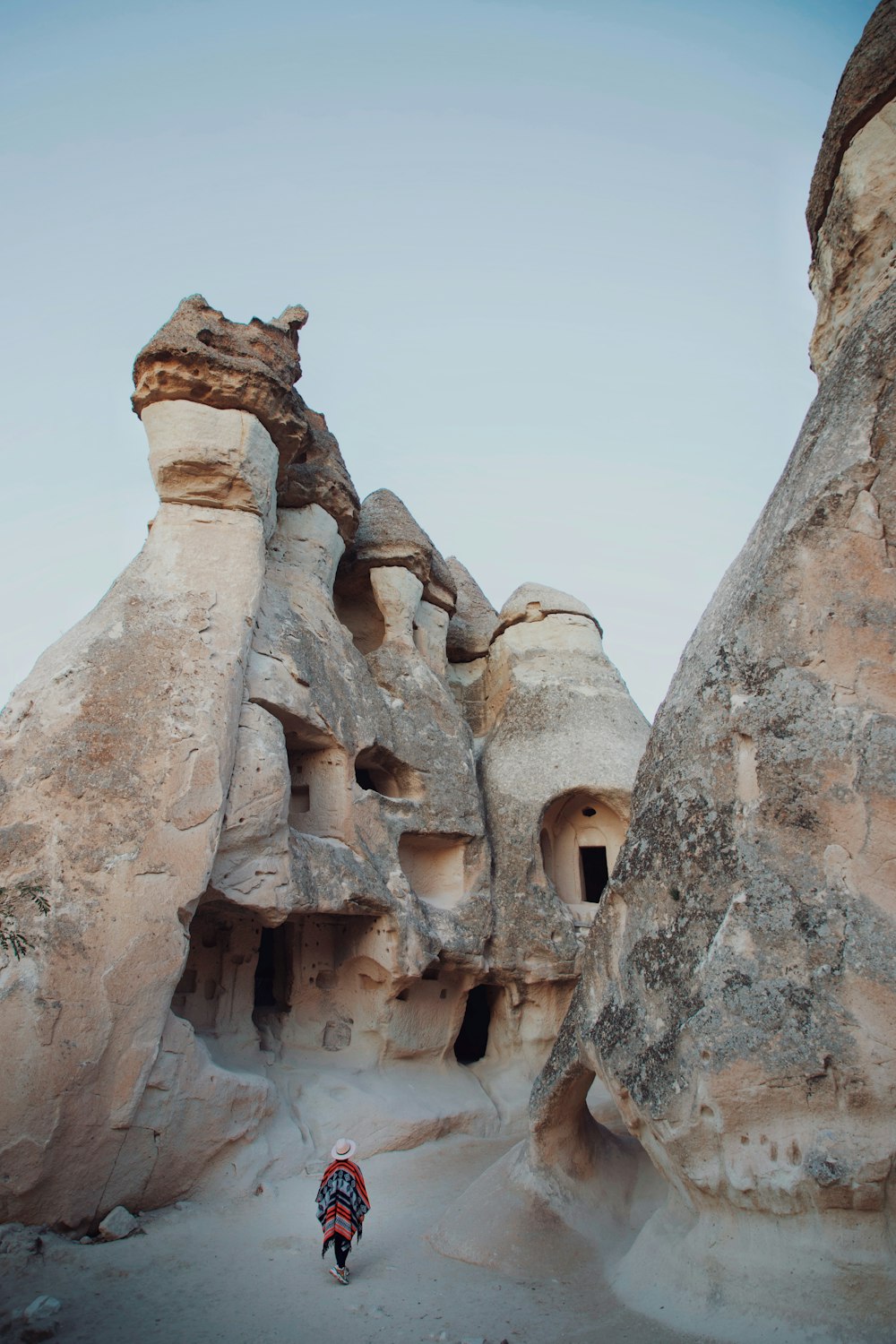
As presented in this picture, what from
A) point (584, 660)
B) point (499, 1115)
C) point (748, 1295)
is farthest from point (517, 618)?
point (748, 1295)

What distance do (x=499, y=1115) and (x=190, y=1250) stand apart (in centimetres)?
403

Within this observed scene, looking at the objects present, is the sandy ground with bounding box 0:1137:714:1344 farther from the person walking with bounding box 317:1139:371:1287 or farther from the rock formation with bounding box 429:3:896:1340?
the rock formation with bounding box 429:3:896:1340

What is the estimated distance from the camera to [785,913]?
14.5ft

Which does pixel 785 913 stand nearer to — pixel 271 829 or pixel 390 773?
pixel 271 829

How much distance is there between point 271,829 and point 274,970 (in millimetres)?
2557

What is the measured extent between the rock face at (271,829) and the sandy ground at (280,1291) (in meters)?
0.45

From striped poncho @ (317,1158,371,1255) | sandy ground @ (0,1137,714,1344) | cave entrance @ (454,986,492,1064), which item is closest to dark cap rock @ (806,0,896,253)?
sandy ground @ (0,1137,714,1344)

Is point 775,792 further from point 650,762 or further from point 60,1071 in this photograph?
point 60,1071

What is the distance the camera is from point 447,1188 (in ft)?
23.6

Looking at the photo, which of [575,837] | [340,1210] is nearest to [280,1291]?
[340,1210]

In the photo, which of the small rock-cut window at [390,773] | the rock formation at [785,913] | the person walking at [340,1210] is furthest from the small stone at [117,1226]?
the small rock-cut window at [390,773]

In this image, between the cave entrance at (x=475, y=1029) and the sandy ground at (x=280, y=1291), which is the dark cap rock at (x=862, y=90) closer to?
the sandy ground at (x=280, y=1291)

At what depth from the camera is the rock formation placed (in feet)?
13.4

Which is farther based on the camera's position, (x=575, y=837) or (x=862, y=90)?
(x=575, y=837)
